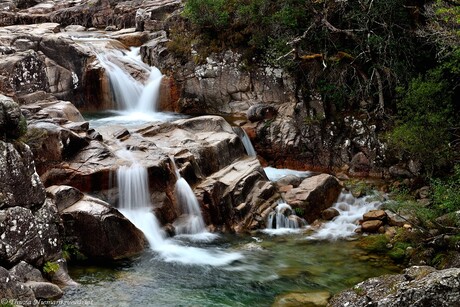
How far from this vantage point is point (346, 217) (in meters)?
15.2

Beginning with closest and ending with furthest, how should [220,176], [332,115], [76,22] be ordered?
1. [220,176]
2. [332,115]
3. [76,22]

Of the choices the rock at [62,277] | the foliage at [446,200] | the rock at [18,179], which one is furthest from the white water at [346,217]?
the rock at [18,179]

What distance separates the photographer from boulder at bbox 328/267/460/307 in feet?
23.0

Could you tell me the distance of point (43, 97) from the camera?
16344mm

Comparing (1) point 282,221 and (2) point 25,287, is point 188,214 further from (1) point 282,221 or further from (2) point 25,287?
(2) point 25,287

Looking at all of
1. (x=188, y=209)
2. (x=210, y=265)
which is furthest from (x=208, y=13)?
(x=210, y=265)

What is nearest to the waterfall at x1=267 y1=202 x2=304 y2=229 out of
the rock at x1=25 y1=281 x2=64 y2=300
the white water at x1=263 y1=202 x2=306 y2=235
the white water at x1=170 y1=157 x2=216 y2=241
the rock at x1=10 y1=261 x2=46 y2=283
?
the white water at x1=263 y1=202 x2=306 y2=235

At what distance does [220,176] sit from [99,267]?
5320 mm

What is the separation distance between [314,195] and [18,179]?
29.2 feet

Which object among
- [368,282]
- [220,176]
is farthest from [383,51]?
[368,282]

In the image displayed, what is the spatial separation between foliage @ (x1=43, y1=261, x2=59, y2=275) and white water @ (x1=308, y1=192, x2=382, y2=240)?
7042 millimetres

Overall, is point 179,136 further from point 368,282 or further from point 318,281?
point 368,282

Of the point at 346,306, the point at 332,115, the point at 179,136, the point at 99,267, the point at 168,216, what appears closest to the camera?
the point at 346,306

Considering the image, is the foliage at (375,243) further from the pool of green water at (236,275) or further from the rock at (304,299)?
the rock at (304,299)
